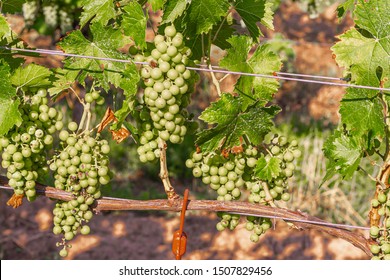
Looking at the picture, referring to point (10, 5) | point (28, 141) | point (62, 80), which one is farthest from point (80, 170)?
point (10, 5)

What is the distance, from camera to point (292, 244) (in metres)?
4.73

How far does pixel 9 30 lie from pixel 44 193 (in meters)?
0.47

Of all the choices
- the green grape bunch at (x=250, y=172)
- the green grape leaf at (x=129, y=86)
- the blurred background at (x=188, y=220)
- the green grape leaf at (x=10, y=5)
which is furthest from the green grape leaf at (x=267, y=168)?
the blurred background at (x=188, y=220)

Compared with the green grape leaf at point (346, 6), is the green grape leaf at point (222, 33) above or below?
below

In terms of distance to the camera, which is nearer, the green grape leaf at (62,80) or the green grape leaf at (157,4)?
the green grape leaf at (157,4)

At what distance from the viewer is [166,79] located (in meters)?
1.77

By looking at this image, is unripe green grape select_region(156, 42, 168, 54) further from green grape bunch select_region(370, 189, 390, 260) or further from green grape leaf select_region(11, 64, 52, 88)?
green grape bunch select_region(370, 189, 390, 260)

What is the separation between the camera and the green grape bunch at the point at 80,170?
6.16ft

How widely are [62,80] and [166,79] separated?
1.14ft

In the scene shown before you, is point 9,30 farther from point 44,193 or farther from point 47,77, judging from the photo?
point 44,193

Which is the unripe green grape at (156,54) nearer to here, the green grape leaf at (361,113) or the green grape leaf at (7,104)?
the green grape leaf at (7,104)

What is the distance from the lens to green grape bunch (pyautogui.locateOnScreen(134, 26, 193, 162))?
5.73ft

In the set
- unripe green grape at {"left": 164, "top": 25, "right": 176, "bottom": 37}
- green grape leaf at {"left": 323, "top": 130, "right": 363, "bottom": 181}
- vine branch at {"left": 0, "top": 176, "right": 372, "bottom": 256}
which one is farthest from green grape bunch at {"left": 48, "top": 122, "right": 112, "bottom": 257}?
green grape leaf at {"left": 323, "top": 130, "right": 363, "bottom": 181}

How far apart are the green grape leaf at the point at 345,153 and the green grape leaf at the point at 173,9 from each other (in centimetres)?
58
